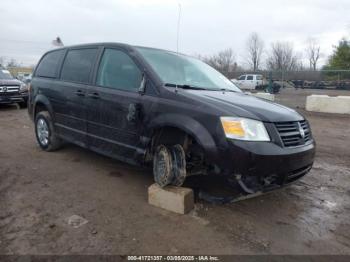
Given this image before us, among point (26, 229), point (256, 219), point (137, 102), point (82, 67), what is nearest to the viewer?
point (26, 229)

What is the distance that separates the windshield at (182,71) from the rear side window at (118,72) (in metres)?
0.22

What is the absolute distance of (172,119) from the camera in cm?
356

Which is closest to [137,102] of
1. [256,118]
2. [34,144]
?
[256,118]

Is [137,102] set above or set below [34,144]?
above

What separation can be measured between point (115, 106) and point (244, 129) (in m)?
1.76

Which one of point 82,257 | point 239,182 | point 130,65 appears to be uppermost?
point 130,65

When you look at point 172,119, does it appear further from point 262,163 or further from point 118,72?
point 118,72

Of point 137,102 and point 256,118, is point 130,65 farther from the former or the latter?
point 256,118

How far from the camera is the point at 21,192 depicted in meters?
4.13

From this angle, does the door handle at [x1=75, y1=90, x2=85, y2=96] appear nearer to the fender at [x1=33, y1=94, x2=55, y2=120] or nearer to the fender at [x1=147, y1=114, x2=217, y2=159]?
the fender at [x1=33, y1=94, x2=55, y2=120]

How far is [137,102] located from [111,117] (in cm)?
52

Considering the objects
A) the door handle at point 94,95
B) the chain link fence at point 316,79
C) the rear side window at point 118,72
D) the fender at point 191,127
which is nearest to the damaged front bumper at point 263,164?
the fender at point 191,127

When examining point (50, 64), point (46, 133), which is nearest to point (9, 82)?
point (50, 64)

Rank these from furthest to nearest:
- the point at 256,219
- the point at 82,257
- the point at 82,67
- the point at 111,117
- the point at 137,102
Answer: the point at 82,67 → the point at 111,117 → the point at 137,102 → the point at 256,219 → the point at 82,257
